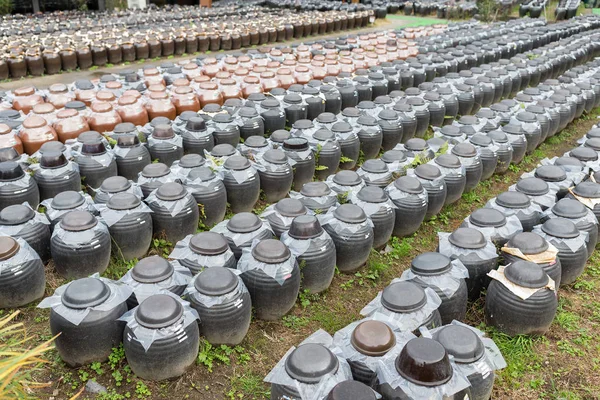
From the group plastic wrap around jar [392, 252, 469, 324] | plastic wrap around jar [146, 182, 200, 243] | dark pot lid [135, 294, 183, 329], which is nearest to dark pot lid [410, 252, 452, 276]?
plastic wrap around jar [392, 252, 469, 324]

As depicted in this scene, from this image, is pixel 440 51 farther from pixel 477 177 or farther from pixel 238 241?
pixel 238 241

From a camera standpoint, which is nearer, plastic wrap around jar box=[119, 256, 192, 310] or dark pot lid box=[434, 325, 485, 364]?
dark pot lid box=[434, 325, 485, 364]

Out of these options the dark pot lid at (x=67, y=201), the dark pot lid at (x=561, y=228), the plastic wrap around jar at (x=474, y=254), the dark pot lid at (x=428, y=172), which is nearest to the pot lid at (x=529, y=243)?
the plastic wrap around jar at (x=474, y=254)

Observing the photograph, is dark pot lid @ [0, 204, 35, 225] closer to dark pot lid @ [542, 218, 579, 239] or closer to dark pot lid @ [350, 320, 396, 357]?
dark pot lid @ [350, 320, 396, 357]

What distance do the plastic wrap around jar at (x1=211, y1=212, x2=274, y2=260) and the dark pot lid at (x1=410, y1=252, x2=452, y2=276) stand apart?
1.38 meters

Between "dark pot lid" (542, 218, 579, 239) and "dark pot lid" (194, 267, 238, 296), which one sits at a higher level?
"dark pot lid" (542, 218, 579, 239)

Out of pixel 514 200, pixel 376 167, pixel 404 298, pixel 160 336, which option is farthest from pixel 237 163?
pixel 514 200

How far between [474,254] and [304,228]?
153 cm

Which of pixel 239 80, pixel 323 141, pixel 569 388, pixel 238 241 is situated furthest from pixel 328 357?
pixel 239 80

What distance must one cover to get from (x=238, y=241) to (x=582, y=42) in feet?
46.9

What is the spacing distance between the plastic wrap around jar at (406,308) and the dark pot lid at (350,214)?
3.79 ft

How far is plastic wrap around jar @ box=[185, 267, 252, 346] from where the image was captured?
3.88 metres

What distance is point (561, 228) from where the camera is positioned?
4.81 m

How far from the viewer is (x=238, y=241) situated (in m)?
4.59
